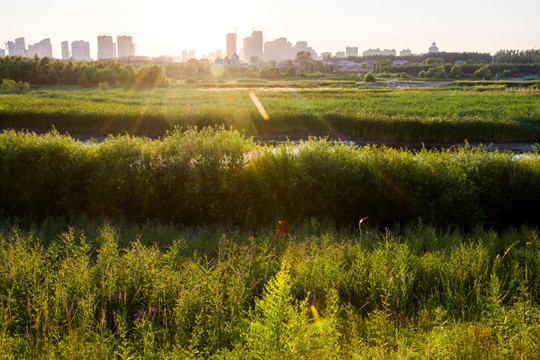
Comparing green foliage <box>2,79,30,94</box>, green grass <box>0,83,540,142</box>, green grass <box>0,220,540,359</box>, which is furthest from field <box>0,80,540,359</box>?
green foliage <box>2,79,30,94</box>

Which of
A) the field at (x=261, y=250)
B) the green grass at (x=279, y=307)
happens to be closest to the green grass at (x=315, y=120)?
the field at (x=261, y=250)

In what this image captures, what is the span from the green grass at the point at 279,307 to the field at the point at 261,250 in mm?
36

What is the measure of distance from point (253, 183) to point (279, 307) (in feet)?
22.6

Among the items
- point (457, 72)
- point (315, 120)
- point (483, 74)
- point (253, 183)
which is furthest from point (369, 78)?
point (253, 183)

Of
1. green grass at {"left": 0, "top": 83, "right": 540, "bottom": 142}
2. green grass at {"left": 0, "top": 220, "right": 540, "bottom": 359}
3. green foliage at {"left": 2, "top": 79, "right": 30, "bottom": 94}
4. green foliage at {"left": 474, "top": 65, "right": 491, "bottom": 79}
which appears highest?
green foliage at {"left": 474, "top": 65, "right": 491, "bottom": 79}

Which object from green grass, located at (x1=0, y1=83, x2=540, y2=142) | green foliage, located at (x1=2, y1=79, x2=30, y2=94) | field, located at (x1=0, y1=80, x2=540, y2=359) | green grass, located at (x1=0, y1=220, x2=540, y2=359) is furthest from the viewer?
green foliage, located at (x1=2, y1=79, x2=30, y2=94)

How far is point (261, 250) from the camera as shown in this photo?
850 centimetres

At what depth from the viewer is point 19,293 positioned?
6.18 m

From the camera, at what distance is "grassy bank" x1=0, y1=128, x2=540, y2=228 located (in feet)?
35.9

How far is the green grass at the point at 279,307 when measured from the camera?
470 centimetres

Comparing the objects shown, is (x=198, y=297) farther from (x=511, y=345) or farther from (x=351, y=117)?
(x=351, y=117)

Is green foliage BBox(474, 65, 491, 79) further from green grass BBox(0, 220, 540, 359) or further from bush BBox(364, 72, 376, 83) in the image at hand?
green grass BBox(0, 220, 540, 359)

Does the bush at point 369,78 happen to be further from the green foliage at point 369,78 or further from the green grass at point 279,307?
the green grass at point 279,307

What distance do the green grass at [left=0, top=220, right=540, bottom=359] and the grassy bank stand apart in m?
2.85
